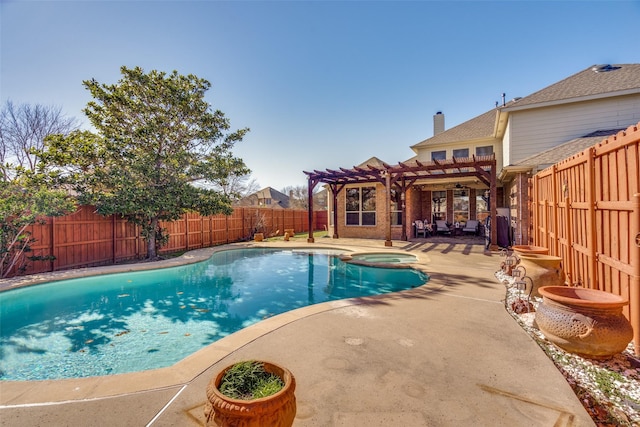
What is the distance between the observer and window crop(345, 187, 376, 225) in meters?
16.0

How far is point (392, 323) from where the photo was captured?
401 centimetres

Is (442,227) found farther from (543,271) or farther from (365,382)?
(365,382)

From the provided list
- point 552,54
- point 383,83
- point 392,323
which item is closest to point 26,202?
point 392,323

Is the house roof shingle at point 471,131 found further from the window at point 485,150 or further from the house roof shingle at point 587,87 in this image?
the house roof shingle at point 587,87

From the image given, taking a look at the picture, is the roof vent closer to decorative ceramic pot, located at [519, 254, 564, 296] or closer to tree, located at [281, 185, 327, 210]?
decorative ceramic pot, located at [519, 254, 564, 296]

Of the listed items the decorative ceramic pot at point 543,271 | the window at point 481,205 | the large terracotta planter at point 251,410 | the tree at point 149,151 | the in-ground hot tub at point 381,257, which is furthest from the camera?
the window at point 481,205

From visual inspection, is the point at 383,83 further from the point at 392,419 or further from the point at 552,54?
the point at 392,419

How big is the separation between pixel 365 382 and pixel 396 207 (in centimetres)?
1380

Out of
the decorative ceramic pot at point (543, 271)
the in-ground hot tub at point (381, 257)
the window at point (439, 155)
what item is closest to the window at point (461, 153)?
the window at point (439, 155)

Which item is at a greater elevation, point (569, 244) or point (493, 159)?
point (493, 159)

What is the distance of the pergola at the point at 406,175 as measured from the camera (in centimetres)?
1107

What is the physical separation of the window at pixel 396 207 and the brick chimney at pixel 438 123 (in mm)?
6428

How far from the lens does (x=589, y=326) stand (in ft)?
9.00

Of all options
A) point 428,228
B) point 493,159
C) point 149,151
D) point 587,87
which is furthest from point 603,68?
point 149,151
